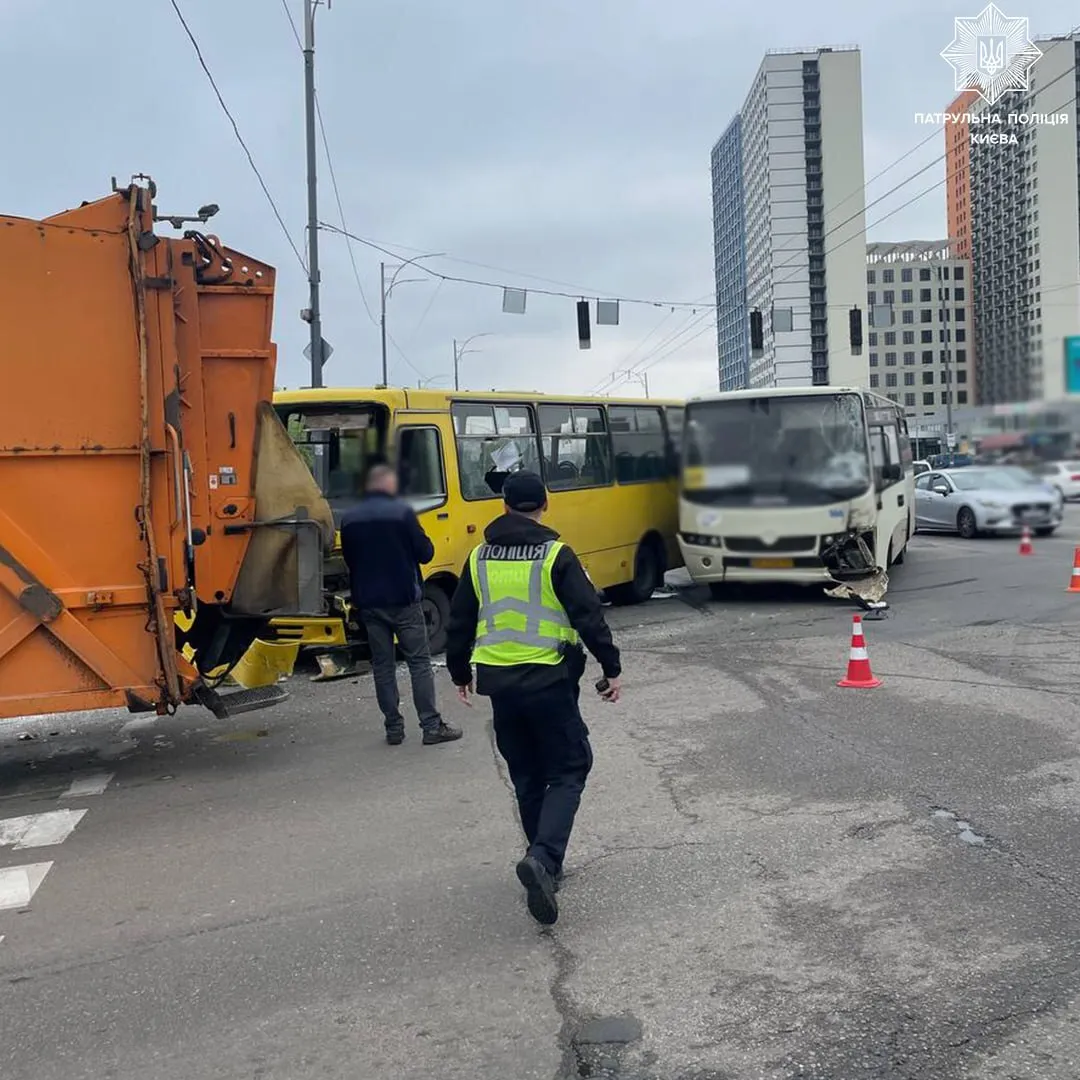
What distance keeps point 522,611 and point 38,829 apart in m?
3.32

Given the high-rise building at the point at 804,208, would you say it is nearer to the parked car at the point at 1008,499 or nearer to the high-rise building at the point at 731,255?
the high-rise building at the point at 731,255

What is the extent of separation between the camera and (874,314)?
1537 mm

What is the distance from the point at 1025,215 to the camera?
1.25 m

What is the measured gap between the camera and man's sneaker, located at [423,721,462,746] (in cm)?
746

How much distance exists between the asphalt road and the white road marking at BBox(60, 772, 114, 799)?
29mm

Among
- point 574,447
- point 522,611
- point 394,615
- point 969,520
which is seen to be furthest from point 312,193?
point 969,520

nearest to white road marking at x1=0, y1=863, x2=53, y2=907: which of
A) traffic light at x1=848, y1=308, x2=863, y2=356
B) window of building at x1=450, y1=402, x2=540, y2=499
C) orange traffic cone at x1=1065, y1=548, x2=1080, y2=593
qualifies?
traffic light at x1=848, y1=308, x2=863, y2=356

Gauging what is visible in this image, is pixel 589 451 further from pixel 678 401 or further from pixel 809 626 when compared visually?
pixel 678 401

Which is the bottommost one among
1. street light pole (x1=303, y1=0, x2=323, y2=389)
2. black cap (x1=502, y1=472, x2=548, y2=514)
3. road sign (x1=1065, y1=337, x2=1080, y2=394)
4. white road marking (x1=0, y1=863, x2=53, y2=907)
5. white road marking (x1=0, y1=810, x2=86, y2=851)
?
white road marking (x1=0, y1=810, x2=86, y2=851)

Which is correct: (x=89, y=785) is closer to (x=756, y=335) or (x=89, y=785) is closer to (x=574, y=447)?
(x=756, y=335)

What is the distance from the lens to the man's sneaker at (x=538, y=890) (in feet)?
13.8

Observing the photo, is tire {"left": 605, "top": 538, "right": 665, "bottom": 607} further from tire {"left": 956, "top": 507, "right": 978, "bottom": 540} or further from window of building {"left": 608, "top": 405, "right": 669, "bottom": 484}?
tire {"left": 956, "top": 507, "right": 978, "bottom": 540}

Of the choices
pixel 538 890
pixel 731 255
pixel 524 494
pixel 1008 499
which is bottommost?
pixel 538 890

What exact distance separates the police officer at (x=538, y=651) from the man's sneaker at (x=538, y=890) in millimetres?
161
